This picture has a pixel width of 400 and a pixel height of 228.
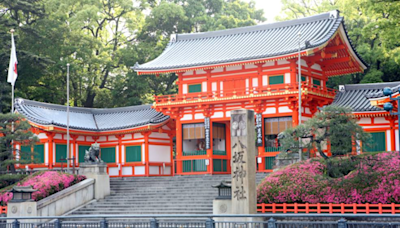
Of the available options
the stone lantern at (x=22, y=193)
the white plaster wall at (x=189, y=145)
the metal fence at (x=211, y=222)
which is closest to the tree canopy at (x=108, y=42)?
the white plaster wall at (x=189, y=145)

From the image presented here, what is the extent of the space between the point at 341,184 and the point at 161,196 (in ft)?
34.6

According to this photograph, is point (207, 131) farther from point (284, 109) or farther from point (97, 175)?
point (97, 175)

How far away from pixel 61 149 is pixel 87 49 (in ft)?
39.9

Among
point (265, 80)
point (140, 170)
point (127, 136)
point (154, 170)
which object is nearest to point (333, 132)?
point (265, 80)

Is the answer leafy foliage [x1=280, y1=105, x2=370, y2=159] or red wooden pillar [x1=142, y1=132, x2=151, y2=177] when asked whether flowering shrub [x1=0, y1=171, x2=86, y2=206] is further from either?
leafy foliage [x1=280, y1=105, x2=370, y2=159]

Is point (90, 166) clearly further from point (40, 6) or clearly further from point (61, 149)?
point (40, 6)

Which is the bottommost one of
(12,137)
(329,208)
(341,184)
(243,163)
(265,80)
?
(329,208)

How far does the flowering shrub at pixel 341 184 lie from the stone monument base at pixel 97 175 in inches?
Answer: 394

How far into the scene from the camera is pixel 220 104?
125 ft

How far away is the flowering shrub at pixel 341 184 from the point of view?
24297mm

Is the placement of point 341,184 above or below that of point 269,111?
below

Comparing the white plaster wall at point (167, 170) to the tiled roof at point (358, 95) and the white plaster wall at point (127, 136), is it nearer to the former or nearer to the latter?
the white plaster wall at point (127, 136)

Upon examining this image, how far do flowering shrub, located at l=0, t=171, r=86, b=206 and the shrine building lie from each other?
492 cm

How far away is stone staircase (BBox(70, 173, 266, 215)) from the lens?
2958 centimetres
